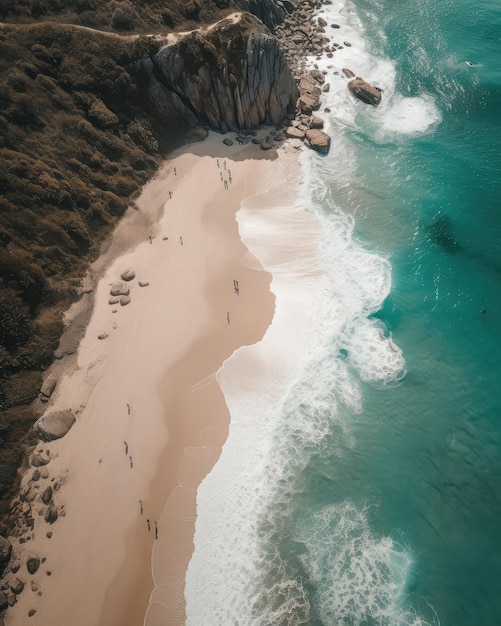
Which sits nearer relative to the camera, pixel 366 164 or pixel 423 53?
pixel 366 164

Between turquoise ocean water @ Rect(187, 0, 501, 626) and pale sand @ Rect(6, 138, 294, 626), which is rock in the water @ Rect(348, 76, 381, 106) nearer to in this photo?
turquoise ocean water @ Rect(187, 0, 501, 626)

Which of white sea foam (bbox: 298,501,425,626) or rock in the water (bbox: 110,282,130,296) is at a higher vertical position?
rock in the water (bbox: 110,282,130,296)

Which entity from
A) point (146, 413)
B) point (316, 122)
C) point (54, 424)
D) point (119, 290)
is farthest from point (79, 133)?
point (146, 413)

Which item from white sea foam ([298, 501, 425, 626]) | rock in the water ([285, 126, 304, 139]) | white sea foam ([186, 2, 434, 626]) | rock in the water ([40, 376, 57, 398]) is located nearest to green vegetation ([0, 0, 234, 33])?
rock in the water ([285, 126, 304, 139])

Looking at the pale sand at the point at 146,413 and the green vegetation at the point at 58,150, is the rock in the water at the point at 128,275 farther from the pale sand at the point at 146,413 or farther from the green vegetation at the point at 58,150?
the green vegetation at the point at 58,150

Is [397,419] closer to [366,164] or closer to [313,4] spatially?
[366,164]

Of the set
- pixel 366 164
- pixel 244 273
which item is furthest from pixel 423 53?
pixel 244 273
